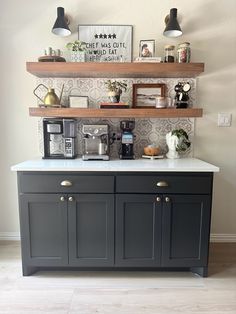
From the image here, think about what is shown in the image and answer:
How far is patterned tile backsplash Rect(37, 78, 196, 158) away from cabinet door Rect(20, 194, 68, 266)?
69 centimetres

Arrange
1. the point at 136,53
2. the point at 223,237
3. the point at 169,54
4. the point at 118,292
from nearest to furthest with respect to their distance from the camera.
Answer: the point at 118,292 → the point at 169,54 → the point at 136,53 → the point at 223,237

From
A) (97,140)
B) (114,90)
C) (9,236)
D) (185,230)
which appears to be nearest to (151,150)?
(97,140)

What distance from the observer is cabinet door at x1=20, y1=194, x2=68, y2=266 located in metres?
1.79

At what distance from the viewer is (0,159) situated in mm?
2383

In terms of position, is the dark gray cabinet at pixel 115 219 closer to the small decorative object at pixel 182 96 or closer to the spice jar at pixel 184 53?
the small decorative object at pixel 182 96

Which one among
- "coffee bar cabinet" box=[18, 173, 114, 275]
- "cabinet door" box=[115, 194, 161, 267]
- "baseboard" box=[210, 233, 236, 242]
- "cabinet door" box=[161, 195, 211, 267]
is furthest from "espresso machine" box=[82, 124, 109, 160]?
"baseboard" box=[210, 233, 236, 242]

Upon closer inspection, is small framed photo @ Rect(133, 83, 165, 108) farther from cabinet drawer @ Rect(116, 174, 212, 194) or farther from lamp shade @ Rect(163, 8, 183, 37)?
cabinet drawer @ Rect(116, 174, 212, 194)

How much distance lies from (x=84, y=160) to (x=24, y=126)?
29.7 inches

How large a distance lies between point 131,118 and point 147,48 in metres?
0.63

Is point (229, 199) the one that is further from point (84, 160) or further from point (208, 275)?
point (84, 160)

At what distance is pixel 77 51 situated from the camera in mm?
2080

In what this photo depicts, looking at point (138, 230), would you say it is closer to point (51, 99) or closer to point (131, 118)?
point (131, 118)

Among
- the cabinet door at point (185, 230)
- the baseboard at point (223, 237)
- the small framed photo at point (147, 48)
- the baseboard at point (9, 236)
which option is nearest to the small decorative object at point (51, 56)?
the small framed photo at point (147, 48)

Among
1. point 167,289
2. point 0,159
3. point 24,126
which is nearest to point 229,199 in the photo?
point 167,289
